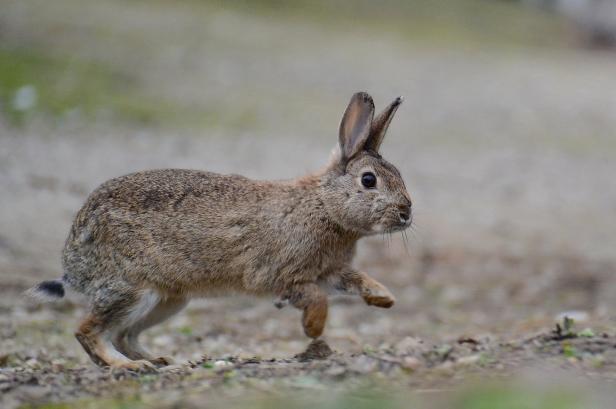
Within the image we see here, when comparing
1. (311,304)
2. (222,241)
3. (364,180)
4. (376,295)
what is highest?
(364,180)

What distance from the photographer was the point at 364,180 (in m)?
6.26

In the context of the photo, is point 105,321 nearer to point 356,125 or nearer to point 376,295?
point 376,295

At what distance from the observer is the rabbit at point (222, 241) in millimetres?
6012

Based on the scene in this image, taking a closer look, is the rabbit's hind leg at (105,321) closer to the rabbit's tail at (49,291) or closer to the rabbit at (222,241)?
the rabbit at (222,241)

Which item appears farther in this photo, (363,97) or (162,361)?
(363,97)

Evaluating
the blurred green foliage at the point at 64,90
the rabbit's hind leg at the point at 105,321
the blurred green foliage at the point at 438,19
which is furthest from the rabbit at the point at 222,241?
the blurred green foliage at the point at 438,19

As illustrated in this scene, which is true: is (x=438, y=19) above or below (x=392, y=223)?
above

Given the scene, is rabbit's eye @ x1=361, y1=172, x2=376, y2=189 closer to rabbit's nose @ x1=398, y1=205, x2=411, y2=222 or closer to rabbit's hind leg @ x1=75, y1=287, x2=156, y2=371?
rabbit's nose @ x1=398, y1=205, x2=411, y2=222

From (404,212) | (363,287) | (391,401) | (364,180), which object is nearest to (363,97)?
(364,180)

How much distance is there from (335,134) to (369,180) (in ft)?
34.5

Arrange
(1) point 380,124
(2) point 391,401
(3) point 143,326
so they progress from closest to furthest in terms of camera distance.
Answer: (2) point 391,401 < (1) point 380,124 < (3) point 143,326

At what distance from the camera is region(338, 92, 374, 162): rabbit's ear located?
629cm

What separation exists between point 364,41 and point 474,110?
511 centimetres

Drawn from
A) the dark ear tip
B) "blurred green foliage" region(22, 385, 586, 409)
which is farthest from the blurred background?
"blurred green foliage" region(22, 385, 586, 409)
